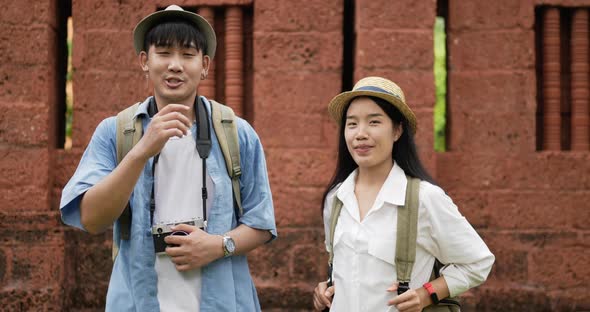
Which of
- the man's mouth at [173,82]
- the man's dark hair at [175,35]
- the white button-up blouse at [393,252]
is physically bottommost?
the white button-up blouse at [393,252]

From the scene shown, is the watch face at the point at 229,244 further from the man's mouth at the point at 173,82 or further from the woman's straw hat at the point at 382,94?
the woman's straw hat at the point at 382,94

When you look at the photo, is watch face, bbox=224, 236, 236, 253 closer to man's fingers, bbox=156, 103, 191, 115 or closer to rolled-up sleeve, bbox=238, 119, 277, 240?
rolled-up sleeve, bbox=238, 119, 277, 240

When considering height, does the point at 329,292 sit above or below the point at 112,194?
below

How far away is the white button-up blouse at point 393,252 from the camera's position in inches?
97.2

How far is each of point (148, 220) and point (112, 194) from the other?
7.4 inches

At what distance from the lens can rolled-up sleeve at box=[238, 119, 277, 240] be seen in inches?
95.3

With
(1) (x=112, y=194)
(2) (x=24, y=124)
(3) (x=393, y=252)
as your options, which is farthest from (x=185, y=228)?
(2) (x=24, y=124)

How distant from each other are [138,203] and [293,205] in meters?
2.56

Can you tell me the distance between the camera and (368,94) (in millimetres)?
2639

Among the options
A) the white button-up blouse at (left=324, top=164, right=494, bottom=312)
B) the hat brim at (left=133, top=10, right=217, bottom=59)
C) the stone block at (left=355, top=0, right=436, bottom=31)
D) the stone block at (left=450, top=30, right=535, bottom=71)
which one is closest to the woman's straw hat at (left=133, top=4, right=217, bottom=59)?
the hat brim at (left=133, top=10, right=217, bottom=59)

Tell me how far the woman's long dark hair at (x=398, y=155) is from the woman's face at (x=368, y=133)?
0.03 m

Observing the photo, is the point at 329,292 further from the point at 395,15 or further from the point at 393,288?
the point at 395,15

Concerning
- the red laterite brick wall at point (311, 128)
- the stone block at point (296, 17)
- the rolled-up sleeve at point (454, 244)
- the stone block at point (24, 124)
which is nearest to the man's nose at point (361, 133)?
the rolled-up sleeve at point (454, 244)

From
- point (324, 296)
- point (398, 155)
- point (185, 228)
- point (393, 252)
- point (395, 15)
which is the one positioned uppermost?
point (395, 15)
